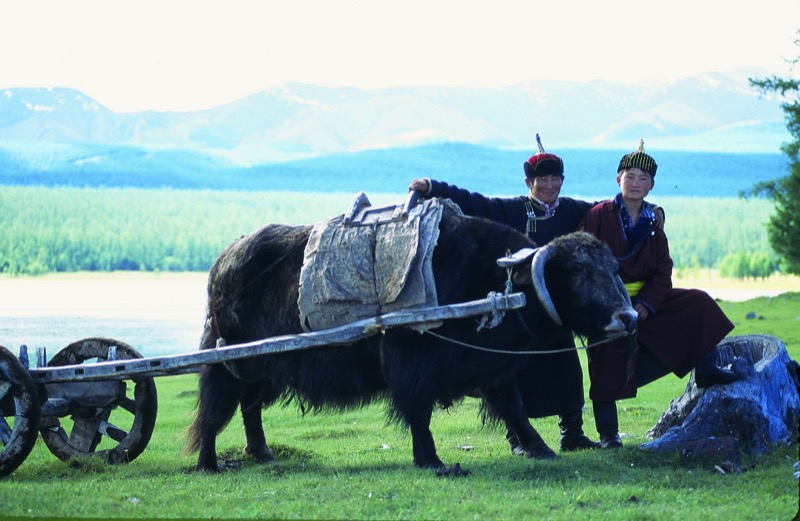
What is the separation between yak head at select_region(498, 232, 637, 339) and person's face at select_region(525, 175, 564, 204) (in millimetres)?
928

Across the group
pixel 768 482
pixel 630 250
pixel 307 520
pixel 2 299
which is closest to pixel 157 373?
pixel 307 520

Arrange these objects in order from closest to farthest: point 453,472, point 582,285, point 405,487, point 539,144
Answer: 1. point 405,487
2. point 453,472
3. point 582,285
4. point 539,144

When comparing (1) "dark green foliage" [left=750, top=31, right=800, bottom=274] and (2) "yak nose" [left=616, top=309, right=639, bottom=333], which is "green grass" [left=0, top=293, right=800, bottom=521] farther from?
(1) "dark green foliage" [left=750, top=31, right=800, bottom=274]

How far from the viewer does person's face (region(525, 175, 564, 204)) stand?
20.9ft

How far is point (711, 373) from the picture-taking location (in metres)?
5.93

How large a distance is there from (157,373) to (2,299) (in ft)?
22.8

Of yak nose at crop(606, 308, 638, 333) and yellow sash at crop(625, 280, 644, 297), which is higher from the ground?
yellow sash at crop(625, 280, 644, 297)

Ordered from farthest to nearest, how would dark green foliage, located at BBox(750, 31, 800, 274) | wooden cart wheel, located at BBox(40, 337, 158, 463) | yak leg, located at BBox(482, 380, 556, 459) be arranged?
dark green foliage, located at BBox(750, 31, 800, 274)
wooden cart wheel, located at BBox(40, 337, 158, 463)
yak leg, located at BBox(482, 380, 556, 459)

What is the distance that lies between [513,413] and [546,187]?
5.04 feet

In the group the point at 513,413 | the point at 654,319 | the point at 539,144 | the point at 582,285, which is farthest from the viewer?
the point at 539,144

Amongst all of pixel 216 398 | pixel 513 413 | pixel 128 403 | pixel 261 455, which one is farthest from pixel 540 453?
pixel 128 403

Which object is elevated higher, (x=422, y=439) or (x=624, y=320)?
(x=624, y=320)

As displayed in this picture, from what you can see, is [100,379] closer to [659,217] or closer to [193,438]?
[193,438]

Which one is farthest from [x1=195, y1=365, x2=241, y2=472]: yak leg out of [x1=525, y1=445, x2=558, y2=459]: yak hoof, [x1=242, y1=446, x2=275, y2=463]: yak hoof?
[x1=525, y1=445, x2=558, y2=459]: yak hoof
